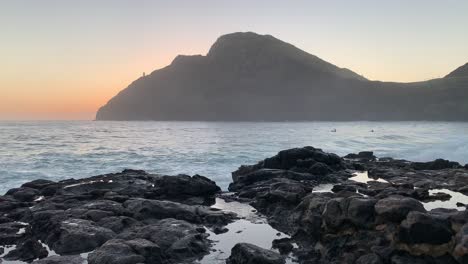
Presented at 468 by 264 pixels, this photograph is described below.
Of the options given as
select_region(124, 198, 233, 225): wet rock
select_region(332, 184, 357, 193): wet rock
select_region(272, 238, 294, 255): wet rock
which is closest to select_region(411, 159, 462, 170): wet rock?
select_region(332, 184, 357, 193): wet rock

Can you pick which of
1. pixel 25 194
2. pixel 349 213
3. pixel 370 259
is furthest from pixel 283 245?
pixel 25 194

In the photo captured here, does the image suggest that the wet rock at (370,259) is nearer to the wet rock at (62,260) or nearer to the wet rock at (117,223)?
the wet rock at (62,260)

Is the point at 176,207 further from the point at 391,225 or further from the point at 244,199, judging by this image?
the point at 391,225

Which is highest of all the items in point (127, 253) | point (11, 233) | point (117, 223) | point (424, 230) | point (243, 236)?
point (424, 230)

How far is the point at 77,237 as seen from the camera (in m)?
16.5

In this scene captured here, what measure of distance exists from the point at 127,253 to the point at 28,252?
452 centimetres

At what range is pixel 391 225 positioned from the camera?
1462cm

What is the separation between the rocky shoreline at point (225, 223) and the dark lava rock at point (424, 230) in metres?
0.03

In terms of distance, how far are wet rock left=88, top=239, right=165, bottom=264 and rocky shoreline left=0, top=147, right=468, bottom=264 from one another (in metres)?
0.04

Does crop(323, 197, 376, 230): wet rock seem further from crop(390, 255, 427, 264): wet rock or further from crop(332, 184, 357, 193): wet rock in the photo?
crop(332, 184, 357, 193): wet rock

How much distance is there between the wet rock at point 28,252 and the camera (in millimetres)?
15547

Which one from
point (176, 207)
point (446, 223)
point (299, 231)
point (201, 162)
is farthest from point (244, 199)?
point (201, 162)

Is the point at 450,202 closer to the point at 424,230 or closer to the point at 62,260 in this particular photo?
the point at 424,230

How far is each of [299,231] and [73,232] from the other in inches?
365
